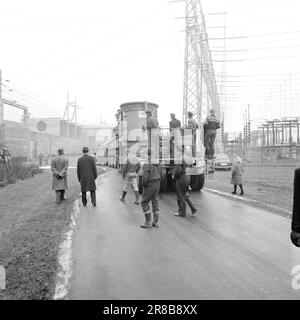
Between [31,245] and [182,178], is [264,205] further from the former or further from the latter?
[31,245]

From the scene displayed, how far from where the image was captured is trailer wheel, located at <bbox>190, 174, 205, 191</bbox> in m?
14.7

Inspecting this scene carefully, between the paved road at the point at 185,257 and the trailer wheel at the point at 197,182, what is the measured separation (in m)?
5.07

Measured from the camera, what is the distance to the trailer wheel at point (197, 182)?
14.7m

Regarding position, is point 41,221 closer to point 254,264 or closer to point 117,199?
point 117,199

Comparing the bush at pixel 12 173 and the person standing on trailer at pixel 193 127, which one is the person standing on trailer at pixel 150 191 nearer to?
the person standing on trailer at pixel 193 127

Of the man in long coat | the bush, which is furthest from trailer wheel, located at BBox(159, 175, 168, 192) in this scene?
the bush

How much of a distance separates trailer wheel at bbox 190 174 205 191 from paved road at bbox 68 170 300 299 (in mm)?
5069

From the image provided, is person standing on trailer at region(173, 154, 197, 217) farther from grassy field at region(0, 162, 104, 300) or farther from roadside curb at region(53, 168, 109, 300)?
grassy field at region(0, 162, 104, 300)

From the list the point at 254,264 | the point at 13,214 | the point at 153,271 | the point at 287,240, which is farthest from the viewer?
the point at 13,214

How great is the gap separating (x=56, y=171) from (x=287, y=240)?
25.9 feet

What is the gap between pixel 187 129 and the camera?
12.9 m

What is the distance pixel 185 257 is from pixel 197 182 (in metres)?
9.10

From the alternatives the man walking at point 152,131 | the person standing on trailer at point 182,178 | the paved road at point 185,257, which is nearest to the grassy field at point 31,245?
the paved road at point 185,257
